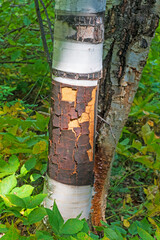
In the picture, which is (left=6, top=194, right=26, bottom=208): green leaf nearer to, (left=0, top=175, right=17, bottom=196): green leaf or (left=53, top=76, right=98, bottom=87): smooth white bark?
(left=0, top=175, right=17, bottom=196): green leaf

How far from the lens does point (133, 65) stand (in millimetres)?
1408

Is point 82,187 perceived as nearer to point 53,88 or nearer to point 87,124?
point 87,124

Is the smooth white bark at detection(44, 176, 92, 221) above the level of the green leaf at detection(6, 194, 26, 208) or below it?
below

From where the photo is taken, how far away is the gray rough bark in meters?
1.32

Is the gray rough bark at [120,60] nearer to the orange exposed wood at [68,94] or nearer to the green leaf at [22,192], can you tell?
the orange exposed wood at [68,94]

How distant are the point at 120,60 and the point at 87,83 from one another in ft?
1.51

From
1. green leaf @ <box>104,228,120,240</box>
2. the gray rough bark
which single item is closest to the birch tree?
the gray rough bark

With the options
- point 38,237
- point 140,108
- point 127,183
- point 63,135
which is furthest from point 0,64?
point 38,237

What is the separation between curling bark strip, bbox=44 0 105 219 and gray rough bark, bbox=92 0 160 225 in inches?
7.5

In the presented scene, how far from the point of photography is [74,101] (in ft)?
3.44

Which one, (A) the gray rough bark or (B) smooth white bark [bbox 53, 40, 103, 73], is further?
(A) the gray rough bark

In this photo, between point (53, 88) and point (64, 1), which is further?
point (53, 88)

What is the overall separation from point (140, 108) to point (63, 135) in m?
1.62

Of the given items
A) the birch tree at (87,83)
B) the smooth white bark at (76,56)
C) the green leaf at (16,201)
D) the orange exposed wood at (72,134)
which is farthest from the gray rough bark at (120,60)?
the green leaf at (16,201)
